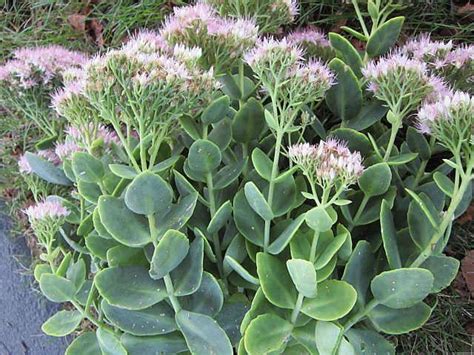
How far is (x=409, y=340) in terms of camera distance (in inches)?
39.8

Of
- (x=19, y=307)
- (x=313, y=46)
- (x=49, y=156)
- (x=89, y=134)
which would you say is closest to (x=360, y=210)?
(x=313, y=46)

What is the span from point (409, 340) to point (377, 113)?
1.46ft

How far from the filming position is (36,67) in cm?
87

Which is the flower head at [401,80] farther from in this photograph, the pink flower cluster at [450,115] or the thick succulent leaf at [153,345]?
the thick succulent leaf at [153,345]

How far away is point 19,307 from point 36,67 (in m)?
0.64

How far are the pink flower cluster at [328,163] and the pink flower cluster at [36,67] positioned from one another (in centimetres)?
40

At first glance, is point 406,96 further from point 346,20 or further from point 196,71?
point 346,20

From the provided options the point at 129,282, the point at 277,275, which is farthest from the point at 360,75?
the point at 129,282

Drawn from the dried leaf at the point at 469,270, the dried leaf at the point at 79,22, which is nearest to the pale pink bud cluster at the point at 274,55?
the dried leaf at the point at 469,270

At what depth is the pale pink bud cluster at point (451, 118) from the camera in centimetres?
62

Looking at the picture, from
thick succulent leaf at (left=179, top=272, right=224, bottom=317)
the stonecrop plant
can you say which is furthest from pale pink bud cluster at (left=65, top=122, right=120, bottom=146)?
thick succulent leaf at (left=179, top=272, right=224, bottom=317)

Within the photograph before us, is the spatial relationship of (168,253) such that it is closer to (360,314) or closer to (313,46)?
(360,314)

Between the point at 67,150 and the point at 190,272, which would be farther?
the point at 67,150

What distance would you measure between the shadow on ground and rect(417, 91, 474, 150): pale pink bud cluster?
3.01 ft
